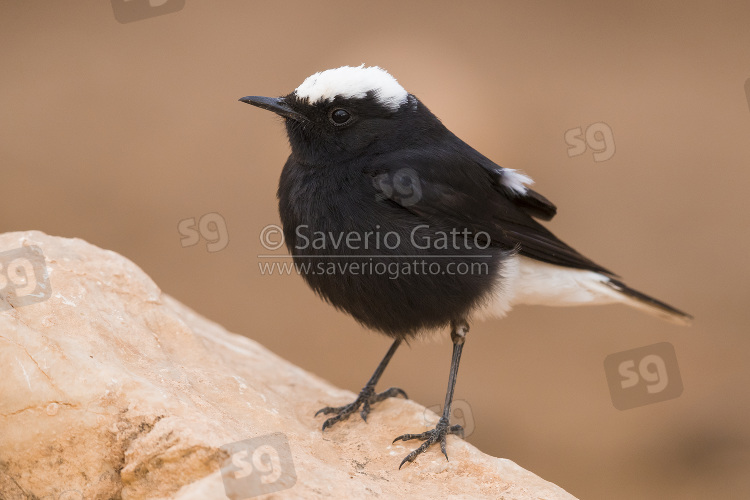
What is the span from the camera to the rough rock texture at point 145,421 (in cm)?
318

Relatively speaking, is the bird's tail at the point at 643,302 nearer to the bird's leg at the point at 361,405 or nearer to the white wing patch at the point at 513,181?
the white wing patch at the point at 513,181

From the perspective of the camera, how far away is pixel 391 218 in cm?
441

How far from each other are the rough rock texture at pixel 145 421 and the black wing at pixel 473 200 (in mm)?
1211

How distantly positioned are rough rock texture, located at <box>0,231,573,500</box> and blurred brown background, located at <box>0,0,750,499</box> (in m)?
4.04

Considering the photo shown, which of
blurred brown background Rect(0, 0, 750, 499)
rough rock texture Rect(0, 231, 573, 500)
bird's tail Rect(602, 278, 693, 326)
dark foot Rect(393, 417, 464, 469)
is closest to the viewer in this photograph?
rough rock texture Rect(0, 231, 573, 500)

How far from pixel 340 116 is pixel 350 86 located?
0.60 ft

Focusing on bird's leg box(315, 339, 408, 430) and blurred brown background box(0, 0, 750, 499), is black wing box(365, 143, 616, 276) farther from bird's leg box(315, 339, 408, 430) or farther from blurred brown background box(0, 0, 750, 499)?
blurred brown background box(0, 0, 750, 499)

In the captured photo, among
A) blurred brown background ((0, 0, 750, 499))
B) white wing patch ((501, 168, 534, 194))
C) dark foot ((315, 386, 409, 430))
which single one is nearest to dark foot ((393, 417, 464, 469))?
dark foot ((315, 386, 409, 430))

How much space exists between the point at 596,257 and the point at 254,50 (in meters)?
5.89

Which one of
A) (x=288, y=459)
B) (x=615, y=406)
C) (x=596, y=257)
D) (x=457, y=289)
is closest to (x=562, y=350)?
(x=615, y=406)

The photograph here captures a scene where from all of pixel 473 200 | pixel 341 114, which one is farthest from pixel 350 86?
pixel 473 200

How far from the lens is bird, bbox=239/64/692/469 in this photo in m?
4.40

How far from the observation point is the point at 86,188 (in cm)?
1059

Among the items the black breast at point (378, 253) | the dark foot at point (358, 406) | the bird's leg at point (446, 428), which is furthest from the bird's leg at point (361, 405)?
the black breast at point (378, 253)
